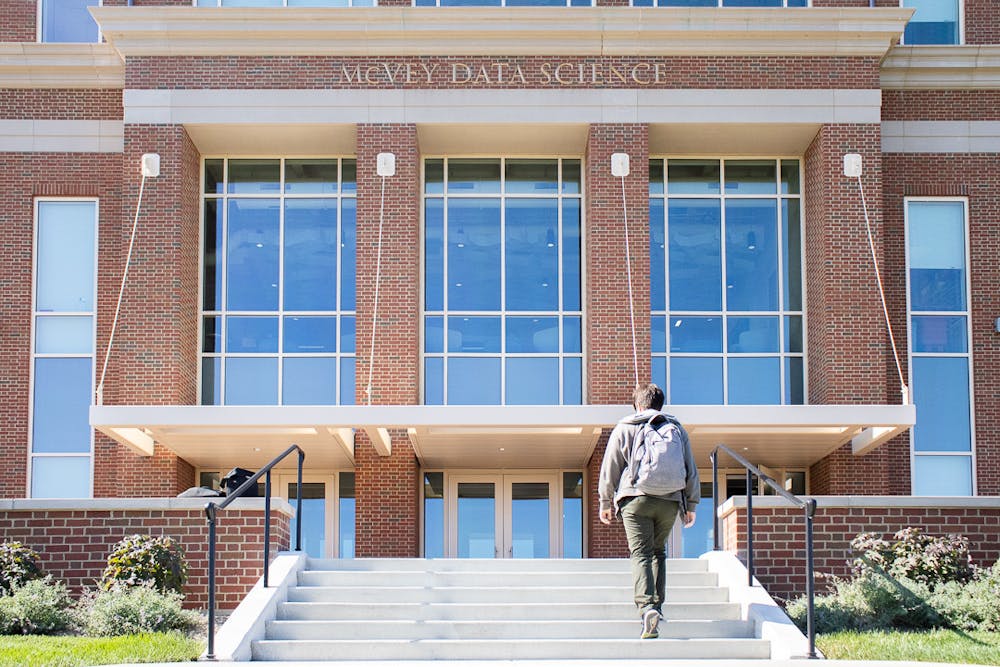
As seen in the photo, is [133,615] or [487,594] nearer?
[133,615]

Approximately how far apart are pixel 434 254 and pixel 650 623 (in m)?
12.7

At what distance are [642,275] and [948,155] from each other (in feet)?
18.1

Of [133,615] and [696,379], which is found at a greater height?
[696,379]

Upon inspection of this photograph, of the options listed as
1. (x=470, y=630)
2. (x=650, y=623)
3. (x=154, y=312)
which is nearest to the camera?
(x=650, y=623)

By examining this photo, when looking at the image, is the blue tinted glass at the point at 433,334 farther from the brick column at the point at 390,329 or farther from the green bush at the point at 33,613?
the green bush at the point at 33,613

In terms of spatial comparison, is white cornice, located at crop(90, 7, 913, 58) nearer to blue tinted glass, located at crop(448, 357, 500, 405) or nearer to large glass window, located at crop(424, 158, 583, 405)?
large glass window, located at crop(424, 158, 583, 405)

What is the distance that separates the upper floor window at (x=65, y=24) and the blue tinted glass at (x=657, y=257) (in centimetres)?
961

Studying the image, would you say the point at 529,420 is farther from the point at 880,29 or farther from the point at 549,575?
the point at 880,29

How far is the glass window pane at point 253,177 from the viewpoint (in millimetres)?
24156

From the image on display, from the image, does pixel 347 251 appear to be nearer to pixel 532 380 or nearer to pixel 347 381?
pixel 347 381

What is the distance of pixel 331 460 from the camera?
2291cm

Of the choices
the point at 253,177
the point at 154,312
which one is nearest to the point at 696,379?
the point at 253,177

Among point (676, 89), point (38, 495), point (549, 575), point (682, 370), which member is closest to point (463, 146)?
point (676, 89)

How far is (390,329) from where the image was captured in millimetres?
22516
